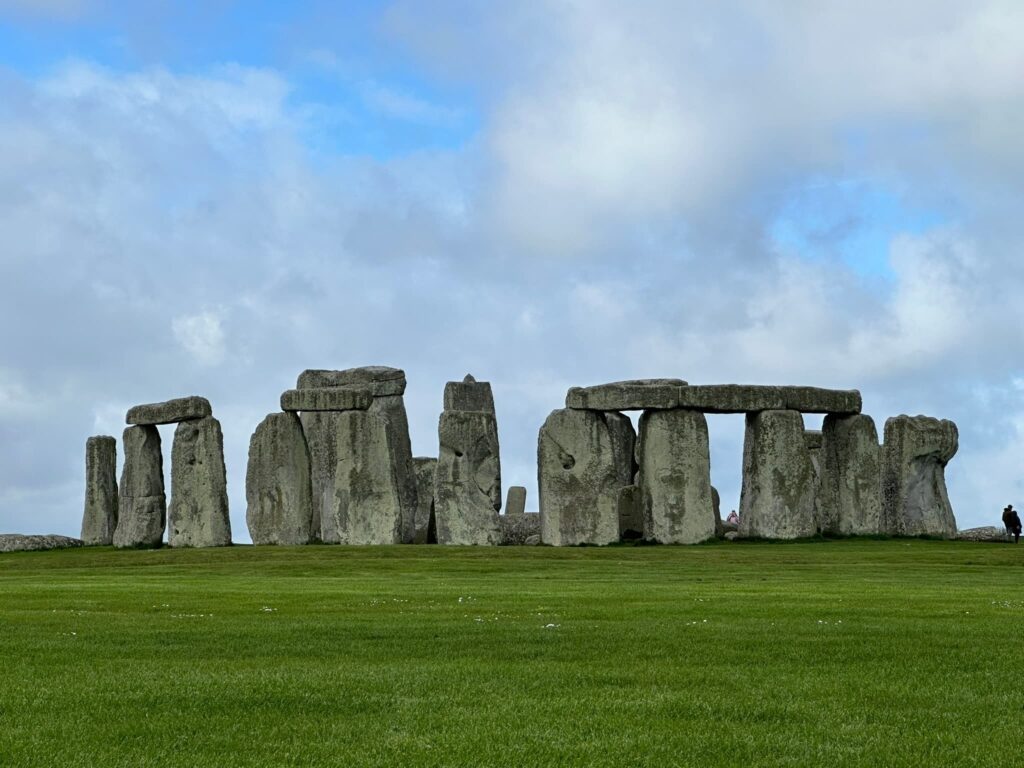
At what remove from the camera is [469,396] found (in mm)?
40906

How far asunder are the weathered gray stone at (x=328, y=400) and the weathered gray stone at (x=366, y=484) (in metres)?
0.24

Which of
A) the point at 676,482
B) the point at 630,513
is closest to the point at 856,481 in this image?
the point at 676,482

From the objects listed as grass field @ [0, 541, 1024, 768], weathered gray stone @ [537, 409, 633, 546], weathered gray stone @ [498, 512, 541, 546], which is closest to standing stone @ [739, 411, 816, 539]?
weathered gray stone @ [537, 409, 633, 546]

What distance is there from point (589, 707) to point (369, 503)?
84.3 ft

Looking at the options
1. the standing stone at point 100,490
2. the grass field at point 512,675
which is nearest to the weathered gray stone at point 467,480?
the standing stone at point 100,490

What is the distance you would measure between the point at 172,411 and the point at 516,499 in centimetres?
1716

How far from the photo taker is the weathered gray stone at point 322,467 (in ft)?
128

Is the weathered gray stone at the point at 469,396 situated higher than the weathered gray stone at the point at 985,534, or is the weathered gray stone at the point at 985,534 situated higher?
the weathered gray stone at the point at 469,396

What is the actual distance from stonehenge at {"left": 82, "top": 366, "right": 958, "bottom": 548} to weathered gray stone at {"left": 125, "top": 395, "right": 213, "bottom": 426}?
0.04m

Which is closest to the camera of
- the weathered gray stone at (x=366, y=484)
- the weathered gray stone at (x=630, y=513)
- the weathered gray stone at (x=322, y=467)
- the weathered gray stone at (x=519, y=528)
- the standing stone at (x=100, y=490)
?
the weathered gray stone at (x=366, y=484)

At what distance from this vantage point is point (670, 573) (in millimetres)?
26469

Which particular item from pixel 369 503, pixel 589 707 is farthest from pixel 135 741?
pixel 369 503

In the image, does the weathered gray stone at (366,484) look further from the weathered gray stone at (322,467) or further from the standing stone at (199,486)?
the standing stone at (199,486)

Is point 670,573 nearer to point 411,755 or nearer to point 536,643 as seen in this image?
point 536,643
